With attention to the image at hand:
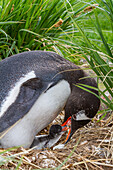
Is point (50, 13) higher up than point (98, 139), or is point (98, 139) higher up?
point (50, 13)

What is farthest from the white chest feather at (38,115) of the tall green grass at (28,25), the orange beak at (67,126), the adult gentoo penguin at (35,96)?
the tall green grass at (28,25)

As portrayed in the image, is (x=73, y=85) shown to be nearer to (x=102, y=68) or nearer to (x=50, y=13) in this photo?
(x=102, y=68)

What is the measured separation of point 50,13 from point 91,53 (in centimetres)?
123

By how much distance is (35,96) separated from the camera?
6.47 feet

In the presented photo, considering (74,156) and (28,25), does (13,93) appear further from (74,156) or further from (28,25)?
(28,25)

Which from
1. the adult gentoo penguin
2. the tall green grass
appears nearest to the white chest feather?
the adult gentoo penguin

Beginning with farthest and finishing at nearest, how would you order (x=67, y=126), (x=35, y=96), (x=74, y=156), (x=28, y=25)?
(x=28, y=25)
(x=67, y=126)
(x=35, y=96)
(x=74, y=156)

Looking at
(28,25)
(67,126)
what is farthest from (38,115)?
(28,25)

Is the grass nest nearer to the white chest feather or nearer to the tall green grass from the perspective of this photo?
the white chest feather

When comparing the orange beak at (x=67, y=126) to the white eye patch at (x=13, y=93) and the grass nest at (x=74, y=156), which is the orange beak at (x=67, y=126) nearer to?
the grass nest at (x=74, y=156)

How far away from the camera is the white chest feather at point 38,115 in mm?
1941

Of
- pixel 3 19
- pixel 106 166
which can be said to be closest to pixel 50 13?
pixel 3 19

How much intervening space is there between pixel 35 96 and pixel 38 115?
15 cm

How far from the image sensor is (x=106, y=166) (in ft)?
5.84
